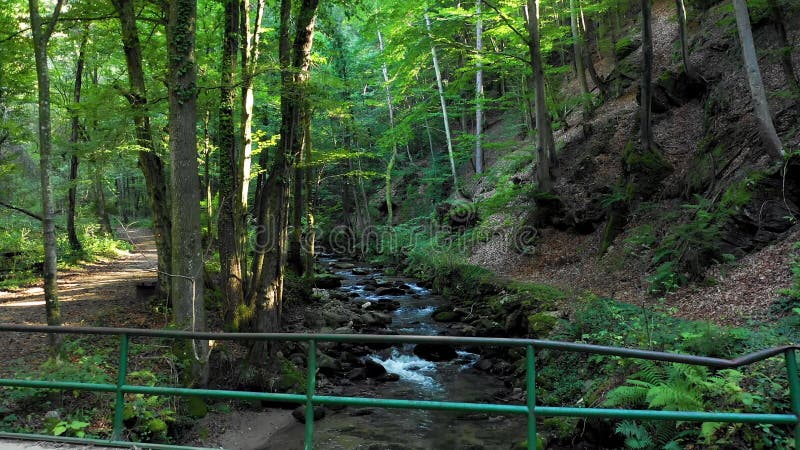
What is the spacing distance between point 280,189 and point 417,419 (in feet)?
19.3

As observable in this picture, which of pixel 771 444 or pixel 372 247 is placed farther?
pixel 372 247

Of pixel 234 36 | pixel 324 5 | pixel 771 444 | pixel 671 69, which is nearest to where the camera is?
pixel 771 444

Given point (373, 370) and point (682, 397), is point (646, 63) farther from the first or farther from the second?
point (373, 370)

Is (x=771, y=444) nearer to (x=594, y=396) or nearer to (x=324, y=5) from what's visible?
(x=594, y=396)

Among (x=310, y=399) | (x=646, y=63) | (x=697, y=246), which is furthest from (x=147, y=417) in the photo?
(x=646, y=63)

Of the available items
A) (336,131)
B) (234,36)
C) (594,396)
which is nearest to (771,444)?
(594,396)

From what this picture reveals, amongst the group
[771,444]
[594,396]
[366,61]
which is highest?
[366,61]

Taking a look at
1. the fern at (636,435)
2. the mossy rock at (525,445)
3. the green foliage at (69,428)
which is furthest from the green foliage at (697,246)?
the green foliage at (69,428)

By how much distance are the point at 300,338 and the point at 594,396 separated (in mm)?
5625

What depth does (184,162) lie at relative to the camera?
7.30 meters

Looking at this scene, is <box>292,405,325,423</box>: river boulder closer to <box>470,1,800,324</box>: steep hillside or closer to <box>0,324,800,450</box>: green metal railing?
<box>0,324,800,450</box>: green metal railing

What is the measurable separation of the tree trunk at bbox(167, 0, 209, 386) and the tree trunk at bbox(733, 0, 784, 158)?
34.0 ft

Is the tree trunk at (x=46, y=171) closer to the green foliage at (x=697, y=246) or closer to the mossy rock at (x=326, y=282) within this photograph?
the green foliage at (x=697, y=246)

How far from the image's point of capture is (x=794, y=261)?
7699mm
